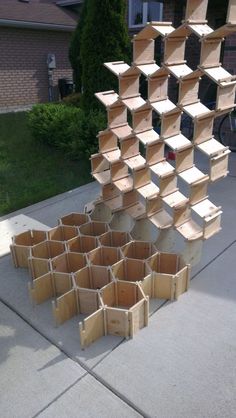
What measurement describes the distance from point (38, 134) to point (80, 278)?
451 cm

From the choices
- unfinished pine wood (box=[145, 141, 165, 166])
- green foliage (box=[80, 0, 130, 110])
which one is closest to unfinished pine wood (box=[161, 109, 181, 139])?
unfinished pine wood (box=[145, 141, 165, 166])

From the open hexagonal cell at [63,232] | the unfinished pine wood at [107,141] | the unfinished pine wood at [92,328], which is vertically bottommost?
the open hexagonal cell at [63,232]

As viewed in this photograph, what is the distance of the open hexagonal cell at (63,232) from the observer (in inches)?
137

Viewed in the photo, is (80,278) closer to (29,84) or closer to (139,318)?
(139,318)

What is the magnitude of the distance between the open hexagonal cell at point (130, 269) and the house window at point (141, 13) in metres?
11.1

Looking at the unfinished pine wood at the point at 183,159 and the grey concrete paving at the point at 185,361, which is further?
the unfinished pine wood at the point at 183,159

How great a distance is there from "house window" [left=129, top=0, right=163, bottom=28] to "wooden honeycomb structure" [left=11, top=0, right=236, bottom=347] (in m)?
10.2

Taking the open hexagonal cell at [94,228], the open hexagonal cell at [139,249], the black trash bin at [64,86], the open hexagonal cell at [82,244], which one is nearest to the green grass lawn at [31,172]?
the open hexagonal cell at [94,228]

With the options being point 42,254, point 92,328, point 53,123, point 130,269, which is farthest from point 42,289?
point 53,123

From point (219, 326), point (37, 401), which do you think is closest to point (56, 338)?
point (37, 401)

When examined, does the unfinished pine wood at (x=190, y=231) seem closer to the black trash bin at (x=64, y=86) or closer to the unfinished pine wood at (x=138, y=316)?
Answer: the unfinished pine wood at (x=138, y=316)

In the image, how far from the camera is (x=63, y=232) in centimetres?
352

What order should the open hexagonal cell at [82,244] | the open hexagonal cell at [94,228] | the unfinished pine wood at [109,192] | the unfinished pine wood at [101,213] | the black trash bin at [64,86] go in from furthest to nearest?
the black trash bin at [64,86] → the unfinished pine wood at [101,213] → the unfinished pine wood at [109,192] → the open hexagonal cell at [94,228] → the open hexagonal cell at [82,244]

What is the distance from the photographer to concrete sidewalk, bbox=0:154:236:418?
205 centimetres
